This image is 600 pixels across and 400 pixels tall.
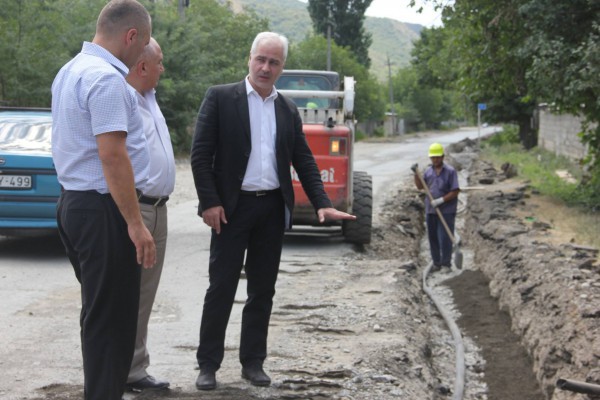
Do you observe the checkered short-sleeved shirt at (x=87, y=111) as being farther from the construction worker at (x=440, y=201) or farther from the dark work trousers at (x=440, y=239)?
the dark work trousers at (x=440, y=239)

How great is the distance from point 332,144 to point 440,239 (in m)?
2.36

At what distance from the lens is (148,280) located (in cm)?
503

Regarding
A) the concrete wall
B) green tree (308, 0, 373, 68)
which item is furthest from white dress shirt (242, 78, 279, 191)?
green tree (308, 0, 373, 68)

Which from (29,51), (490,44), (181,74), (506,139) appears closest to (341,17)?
(506,139)

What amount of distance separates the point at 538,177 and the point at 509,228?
10.8 meters

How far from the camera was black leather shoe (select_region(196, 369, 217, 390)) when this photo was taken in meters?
5.26

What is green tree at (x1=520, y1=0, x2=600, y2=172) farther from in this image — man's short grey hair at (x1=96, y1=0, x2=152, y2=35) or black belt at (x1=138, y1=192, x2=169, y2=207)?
man's short grey hair at (x1=96, y1=0, x2=152, y2=35)

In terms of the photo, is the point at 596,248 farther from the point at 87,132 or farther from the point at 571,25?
the point at 87,132

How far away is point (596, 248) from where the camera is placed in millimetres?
11789

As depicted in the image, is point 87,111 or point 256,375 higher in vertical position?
point 87,111

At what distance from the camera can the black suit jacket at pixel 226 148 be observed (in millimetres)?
5246

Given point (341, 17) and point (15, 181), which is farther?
point (341, 17)

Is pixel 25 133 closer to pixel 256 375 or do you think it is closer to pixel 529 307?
pixel 256 375

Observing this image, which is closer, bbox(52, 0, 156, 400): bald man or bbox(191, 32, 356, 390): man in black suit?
bbox(52, 0, 156, 400): bald man
